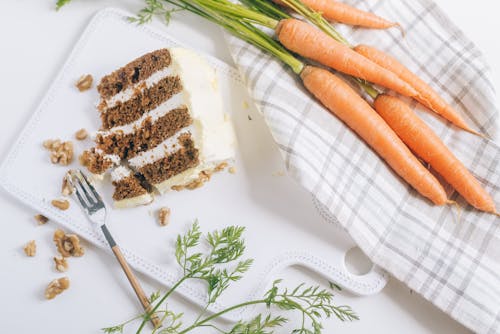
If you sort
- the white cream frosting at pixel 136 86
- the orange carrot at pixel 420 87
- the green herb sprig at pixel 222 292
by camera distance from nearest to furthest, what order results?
1. the green herb sprig at pixel 222 292
2. the white cream frosting at pixel 136 86
3. the orange carrot at pixel 420 87

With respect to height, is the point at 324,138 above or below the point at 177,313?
above

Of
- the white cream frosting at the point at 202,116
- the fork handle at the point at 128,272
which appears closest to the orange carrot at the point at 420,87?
the white cream frosting at the point at 202,116

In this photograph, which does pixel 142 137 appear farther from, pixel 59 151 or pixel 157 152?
pixel 59 151

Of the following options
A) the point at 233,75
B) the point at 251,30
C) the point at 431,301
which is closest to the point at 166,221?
the point at 233,75

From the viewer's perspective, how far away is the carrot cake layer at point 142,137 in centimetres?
270

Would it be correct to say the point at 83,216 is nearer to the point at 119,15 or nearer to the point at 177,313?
the point at 177,313

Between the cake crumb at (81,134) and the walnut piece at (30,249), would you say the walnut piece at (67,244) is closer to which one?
the walnut piece at (30,249)

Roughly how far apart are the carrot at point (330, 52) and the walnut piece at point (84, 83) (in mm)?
936

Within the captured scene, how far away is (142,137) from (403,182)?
4.27 feet

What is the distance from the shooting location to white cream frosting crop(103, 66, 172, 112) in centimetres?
269

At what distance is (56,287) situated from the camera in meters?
2.66

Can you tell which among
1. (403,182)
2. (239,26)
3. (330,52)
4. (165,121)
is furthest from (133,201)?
(403,182)

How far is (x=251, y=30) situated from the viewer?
2.75 m

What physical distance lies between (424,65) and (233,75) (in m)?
0.98
